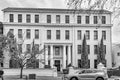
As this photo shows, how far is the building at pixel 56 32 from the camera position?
54812mm

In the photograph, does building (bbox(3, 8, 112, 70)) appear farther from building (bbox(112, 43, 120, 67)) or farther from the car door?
the car door

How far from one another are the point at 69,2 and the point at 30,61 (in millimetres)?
30884

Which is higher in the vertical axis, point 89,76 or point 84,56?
point 84,56

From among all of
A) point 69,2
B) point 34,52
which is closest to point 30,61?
point 34,52

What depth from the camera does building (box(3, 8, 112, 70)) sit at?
54.8m

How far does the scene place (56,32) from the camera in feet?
184

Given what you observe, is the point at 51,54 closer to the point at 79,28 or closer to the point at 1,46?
the point at 79,28

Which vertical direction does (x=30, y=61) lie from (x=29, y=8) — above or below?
below

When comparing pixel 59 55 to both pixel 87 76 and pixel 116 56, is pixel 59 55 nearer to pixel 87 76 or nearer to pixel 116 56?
pixel 116 56

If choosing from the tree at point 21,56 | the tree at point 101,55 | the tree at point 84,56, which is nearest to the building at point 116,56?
the tree at point 101,55

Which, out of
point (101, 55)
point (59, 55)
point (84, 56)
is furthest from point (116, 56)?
point (59, 55)

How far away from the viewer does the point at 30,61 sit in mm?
37531

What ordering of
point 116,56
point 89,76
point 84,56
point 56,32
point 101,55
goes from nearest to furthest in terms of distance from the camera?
point 89,76, point 84,56, point 101,55, point 56,32, point 116,56

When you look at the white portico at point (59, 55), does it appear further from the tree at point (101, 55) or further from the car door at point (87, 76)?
the car door at point (87, 76)
